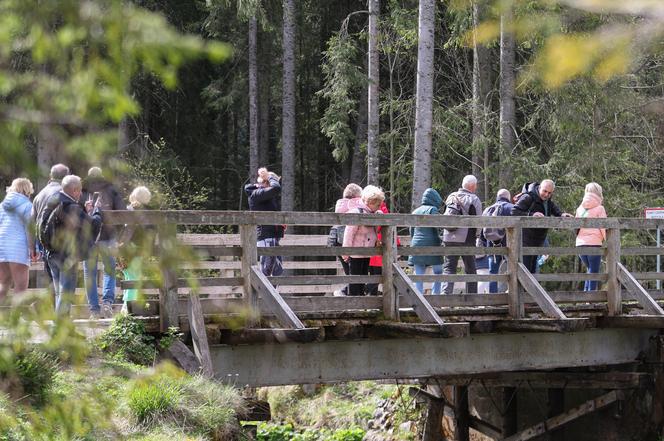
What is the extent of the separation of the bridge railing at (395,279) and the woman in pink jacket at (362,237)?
1.18 feet

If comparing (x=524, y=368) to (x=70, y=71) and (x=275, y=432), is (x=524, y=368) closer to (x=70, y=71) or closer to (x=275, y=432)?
(x=275, y=432)

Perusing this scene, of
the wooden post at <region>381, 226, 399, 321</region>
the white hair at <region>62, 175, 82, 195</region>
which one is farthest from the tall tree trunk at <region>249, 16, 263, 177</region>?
the white hair at <region>62, 175, 82, 195</region>

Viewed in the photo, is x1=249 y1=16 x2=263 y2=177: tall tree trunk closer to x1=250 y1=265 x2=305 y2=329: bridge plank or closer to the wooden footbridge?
the wooden footbridge

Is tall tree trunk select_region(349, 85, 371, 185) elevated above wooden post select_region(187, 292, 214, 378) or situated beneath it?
elevated above

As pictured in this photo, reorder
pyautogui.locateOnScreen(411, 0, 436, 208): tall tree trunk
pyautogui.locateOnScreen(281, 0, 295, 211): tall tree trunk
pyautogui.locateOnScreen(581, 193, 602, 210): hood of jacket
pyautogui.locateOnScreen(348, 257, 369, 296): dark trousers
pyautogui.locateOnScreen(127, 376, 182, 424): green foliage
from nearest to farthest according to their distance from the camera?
pyautogui.locateOnScreen(127, 376, 182, 424): green foliage < pyautogui.locateOnScreen(348, 257, 369, 296): dark trousers < pyautogui.locateOnScreen(581, 193, 602, 210): hood of jacket < pyautogui.locateOnScreen(411, 0, 436, 208): tall tree trunk < pyautogui.locateOnScreen(281, 0, 295, 211): tall tree trunk

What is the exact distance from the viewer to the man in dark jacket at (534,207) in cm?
1366

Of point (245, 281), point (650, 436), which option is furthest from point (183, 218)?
point (650, 436)

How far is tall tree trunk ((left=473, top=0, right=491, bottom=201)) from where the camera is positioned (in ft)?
84.0

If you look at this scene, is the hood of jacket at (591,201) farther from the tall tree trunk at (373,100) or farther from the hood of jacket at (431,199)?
the tall tree trunk at (373,100)

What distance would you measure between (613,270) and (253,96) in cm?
1858

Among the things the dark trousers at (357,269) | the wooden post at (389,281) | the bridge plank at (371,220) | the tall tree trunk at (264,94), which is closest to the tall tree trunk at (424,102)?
the bridge plank at (371,220)

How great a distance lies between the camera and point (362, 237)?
37.4 feet

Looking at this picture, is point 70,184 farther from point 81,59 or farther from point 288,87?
point 288,87

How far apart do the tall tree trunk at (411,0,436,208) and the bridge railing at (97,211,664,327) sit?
651 cm
